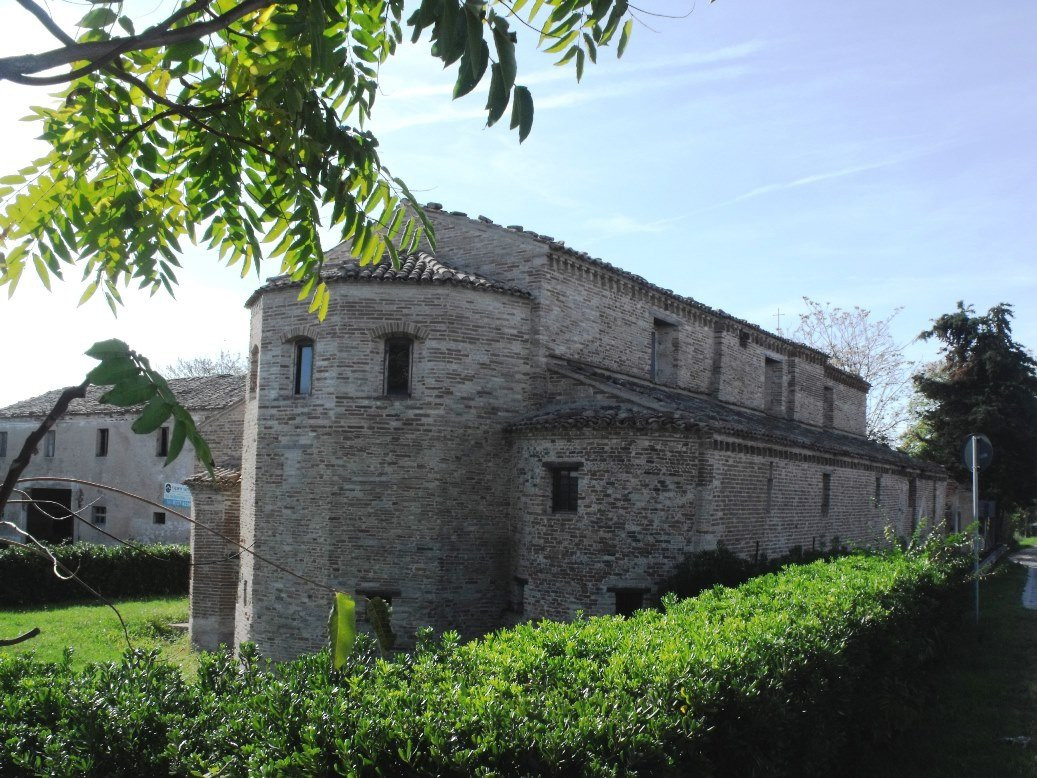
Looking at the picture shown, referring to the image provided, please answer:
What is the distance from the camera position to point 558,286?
15.6 m

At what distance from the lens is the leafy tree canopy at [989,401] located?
3325cm

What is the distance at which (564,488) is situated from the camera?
14.0 meters

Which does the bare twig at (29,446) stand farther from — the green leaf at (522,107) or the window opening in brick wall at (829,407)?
the window opening in brick wall at (829,407)

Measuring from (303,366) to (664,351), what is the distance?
8.72 metres

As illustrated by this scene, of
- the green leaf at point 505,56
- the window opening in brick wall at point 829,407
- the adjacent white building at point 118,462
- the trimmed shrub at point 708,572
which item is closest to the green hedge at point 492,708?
the green leaf at point 505,56

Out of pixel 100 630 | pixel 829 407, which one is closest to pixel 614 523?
pixel 100 630

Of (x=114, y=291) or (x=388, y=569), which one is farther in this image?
(x=388, y=569)

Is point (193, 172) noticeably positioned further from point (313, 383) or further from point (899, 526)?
point (899, 526)

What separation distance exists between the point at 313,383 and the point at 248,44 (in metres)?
11.2

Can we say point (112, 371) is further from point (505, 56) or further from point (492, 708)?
point (492, 708)

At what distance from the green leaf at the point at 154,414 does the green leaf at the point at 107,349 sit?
0.14 meters

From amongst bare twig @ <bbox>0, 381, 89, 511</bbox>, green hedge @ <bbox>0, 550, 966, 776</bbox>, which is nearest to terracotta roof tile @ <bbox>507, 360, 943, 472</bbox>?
green hedge @ <bbox>0, 550, 966, 776</bbox>

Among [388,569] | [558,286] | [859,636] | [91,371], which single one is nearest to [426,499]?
[388,569]

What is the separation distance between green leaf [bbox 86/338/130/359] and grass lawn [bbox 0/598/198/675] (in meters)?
16.3
